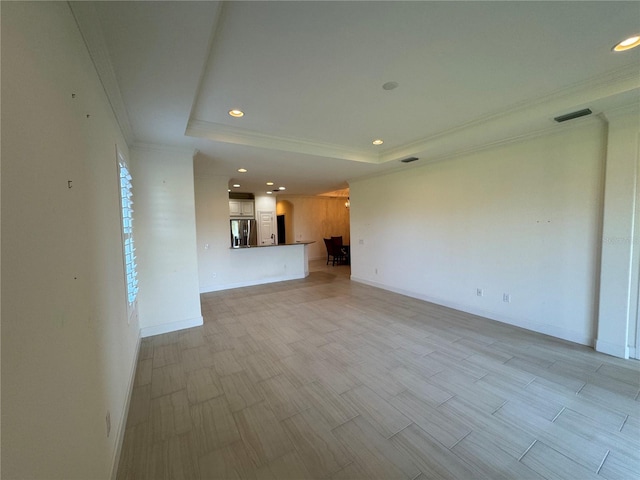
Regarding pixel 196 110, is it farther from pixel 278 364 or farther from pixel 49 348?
pixel 278 364

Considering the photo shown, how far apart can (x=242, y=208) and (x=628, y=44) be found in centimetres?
816

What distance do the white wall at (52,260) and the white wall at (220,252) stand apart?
13.5 ft

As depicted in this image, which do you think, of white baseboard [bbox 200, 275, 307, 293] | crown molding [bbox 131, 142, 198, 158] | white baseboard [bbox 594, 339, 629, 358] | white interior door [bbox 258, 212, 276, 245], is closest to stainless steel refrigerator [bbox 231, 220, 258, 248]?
white interior door [bbox 258, 212, 276, 245]

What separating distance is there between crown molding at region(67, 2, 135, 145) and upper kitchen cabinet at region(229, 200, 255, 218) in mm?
5868

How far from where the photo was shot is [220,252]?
5.89m

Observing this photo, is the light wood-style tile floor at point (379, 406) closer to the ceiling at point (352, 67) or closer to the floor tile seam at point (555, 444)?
the floor tile seam at point (555, 444)

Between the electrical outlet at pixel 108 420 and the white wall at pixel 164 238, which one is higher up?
the white wall at pixel 164 238

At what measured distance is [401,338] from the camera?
10.8 feet

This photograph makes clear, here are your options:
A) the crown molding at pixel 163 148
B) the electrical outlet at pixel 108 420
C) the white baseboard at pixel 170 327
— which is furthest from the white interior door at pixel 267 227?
the electrical outlet at pixel 108 420

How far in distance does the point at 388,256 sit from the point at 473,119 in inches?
123

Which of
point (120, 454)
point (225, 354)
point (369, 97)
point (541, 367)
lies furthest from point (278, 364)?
point (369, 97)

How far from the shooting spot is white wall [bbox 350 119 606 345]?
118 inches

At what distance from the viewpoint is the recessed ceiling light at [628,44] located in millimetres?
1850

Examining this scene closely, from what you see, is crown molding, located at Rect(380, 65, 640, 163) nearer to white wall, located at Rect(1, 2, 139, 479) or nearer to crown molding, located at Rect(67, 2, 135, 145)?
crown molding, located at Rect(67, 2, 135, 145)
